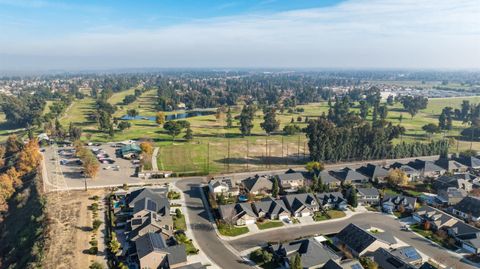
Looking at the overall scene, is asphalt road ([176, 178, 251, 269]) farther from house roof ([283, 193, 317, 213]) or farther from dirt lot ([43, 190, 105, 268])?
house roof ([283, 193, 317, 213])

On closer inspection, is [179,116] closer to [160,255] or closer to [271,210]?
[271,210]

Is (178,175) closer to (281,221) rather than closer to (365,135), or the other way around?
(281,221)

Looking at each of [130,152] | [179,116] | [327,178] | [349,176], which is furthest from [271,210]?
[179,116]

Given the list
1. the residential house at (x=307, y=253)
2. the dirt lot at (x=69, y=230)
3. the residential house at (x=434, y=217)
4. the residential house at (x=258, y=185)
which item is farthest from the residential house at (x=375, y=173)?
the dirt lot at (x=69, y=230)

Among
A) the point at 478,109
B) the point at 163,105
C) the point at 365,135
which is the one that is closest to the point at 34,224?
the point at 365,135

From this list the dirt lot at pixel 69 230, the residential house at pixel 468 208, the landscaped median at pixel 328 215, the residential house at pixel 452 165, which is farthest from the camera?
the residential house at pixel 452 165

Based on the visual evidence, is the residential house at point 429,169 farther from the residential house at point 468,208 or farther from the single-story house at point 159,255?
the single-story house at point 159,255
